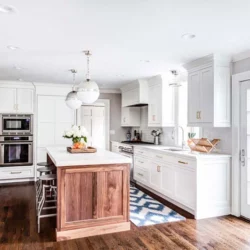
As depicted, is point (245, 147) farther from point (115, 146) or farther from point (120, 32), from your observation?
point (115, 146)

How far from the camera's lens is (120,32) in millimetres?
2896

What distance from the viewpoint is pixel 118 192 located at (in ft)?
11.0

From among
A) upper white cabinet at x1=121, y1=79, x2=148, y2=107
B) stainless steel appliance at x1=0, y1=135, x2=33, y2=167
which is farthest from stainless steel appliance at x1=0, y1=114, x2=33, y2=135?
upper white cabinet at x1=121, y1=79, x2=148, y2=107

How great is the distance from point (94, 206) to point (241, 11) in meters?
2.65

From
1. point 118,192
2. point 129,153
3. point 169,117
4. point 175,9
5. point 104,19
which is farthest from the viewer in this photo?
point 129,153

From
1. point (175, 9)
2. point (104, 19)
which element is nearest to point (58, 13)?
point (104, 19)

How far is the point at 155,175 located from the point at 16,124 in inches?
137

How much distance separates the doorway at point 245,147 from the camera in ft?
12.2

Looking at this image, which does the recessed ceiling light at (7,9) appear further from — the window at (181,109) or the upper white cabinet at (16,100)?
the upper white cabinet at (16,100)

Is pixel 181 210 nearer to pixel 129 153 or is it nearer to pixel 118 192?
pixel 118 192

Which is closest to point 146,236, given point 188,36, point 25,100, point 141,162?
point 141,162

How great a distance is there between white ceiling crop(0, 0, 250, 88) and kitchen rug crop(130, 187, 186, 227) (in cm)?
237

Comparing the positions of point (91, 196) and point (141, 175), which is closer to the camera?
point (91, 196)

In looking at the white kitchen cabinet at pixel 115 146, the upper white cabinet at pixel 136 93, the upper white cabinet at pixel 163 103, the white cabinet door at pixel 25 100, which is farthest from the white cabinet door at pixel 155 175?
the white cabinet door at pixel 25 100
